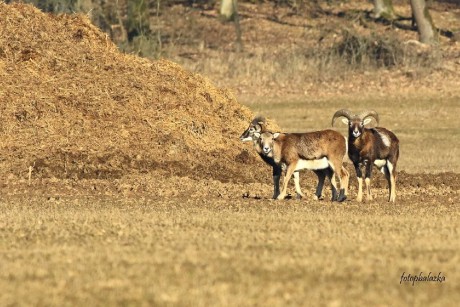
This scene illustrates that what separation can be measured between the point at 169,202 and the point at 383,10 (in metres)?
47.8

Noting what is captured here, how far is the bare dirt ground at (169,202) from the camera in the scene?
12.3m

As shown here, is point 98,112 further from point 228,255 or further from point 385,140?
point 228,255

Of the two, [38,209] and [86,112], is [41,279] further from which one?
[86,112]

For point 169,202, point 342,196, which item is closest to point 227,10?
point 342,196

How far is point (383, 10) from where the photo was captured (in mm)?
68000

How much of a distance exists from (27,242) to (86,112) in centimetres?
1265

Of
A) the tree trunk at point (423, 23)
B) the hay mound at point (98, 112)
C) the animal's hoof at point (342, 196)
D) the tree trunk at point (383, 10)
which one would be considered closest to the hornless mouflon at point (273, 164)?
the animal's hoof at point (342, 196)

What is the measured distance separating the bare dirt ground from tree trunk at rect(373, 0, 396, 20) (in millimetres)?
23037

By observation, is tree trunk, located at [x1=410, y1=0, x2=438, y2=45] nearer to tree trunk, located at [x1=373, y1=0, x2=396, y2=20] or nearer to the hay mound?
tree trunk, located at [x1=373, y1=0, x2=396, y2=20]

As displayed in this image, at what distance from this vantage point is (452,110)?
1773 inches

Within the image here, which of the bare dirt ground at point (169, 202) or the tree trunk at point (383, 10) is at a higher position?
the tree trunk at point (383, 10)

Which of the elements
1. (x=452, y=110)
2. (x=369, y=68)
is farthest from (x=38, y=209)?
(x=369, y=68)

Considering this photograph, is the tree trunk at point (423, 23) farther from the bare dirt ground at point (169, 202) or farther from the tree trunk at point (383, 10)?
the bare dirt ground at point (169, 202)

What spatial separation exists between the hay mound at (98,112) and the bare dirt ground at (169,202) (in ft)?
0.16
